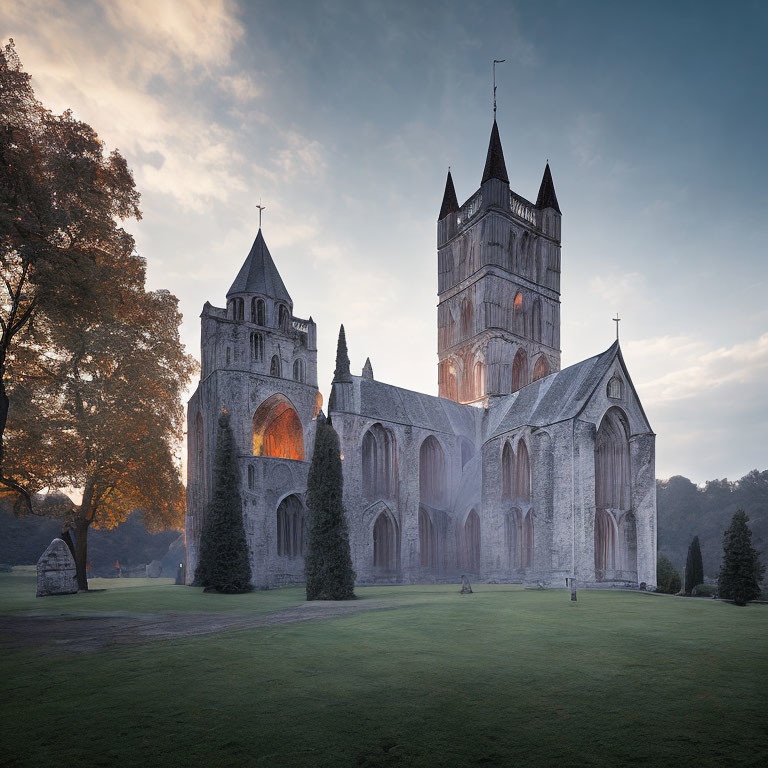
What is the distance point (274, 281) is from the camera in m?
39.7

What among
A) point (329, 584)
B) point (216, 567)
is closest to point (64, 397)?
point (216, 567)

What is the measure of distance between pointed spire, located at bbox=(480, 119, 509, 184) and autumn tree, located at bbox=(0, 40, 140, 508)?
1354 inches

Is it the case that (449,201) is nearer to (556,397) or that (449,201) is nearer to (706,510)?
(556,397)

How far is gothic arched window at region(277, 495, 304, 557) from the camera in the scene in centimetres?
3475

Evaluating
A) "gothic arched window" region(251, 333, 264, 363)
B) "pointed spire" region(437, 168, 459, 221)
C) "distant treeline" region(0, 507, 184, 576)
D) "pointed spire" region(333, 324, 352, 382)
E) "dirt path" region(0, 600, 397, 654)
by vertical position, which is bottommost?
"distant treeline" region(0, 507, 184, 576)

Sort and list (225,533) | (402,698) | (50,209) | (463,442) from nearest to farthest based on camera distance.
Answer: (402,698) → (50,209) → (225,533) → (463,442)

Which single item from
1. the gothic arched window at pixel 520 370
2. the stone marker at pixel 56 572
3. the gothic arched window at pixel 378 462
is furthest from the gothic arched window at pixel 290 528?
the gothic arched window at pixel 520 370

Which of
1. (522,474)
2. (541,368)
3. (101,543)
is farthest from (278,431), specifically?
(101,543)

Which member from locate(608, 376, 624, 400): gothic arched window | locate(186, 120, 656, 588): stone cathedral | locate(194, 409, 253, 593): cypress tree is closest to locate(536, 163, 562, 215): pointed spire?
locate(186, 120, 656, 588): stone cathedral

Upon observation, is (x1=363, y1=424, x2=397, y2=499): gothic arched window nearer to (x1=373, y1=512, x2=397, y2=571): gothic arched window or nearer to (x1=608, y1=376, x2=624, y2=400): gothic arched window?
(x1=373, y1=512, x2=397, y2=571): gothic arched window

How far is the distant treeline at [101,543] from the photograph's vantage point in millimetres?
49750

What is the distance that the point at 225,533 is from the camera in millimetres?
29266

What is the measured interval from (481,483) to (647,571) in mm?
10007

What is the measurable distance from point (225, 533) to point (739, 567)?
22603 millimetres
